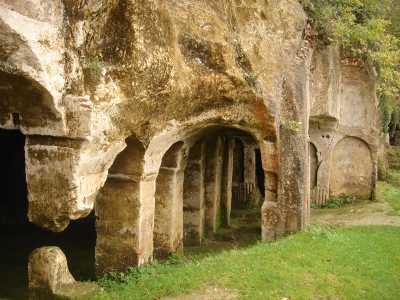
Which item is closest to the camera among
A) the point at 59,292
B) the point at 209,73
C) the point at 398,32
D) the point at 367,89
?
the point at 59,292

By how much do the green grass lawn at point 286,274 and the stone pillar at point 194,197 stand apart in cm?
243

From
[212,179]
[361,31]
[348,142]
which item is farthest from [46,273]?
[348,142]

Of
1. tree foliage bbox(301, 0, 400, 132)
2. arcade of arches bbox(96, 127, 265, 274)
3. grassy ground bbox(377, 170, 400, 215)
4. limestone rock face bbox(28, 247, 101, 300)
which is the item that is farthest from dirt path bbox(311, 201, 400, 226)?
limestone rock face bbox(28, 247, 101, 300)

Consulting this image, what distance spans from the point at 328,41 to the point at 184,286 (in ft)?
31.7

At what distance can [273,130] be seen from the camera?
1059 cm

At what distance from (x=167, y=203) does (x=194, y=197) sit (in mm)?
2272

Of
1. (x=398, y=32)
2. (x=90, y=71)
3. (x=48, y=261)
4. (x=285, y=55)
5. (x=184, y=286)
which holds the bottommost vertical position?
(x=184, y=286)

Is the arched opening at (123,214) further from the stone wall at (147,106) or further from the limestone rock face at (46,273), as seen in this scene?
the limestone rock face at (46,273)

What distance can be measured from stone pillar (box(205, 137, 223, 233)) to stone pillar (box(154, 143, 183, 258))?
9.11 feet

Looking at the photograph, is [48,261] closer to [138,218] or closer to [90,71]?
[138,218]

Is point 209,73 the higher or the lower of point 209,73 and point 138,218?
the higher

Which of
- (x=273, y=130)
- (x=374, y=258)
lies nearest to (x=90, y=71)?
(x=273, y=130)

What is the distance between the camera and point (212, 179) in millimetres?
13727

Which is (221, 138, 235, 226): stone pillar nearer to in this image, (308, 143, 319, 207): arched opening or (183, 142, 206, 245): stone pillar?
(183, 142, 206, 245): stone pillar
